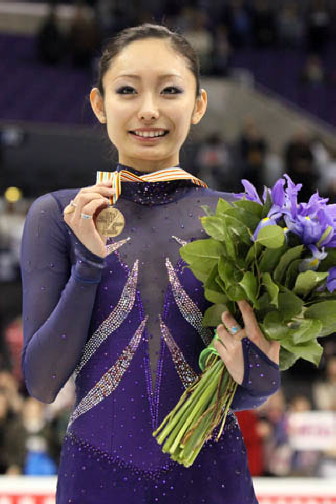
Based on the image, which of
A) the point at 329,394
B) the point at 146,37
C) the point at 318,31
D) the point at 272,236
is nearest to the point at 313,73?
the point at 318,31

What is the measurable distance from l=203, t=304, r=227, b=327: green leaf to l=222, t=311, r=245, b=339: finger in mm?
36

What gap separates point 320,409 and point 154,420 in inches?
228

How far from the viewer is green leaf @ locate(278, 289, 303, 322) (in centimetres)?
170

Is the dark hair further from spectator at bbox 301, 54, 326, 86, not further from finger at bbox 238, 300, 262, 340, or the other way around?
spectator at bbox 301, 54, 326, 86

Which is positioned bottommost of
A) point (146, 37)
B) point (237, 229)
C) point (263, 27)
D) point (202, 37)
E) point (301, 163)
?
point (301, 163)

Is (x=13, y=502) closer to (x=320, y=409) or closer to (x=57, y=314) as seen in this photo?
(x=57, y=314)

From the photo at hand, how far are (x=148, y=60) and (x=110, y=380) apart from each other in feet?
2.11

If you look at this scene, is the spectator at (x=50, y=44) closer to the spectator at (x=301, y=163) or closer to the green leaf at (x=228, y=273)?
the spectator at (x=301, y=163)

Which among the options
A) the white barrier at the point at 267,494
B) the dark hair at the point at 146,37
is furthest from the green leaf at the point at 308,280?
the white barrier at the point at 267,494

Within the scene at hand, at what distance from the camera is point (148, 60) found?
1948mm

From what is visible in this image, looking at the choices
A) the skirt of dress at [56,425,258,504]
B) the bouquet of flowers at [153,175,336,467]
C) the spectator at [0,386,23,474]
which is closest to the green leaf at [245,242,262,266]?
the bouquet of flowers at [153,175,336,467]

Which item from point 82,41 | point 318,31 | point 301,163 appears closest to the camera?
point 301,163

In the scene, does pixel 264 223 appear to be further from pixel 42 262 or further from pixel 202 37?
pixel 202 37

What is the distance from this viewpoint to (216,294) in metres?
1.76
